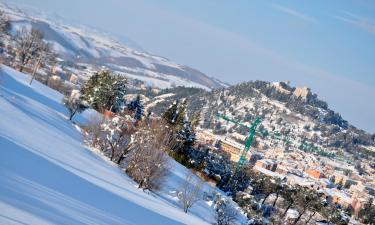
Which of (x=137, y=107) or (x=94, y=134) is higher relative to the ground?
(x=137, y=107)

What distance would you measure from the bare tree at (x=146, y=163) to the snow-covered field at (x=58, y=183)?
2.79ft

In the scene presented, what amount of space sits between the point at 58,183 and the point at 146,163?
43.1 ft

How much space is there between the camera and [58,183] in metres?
17.1

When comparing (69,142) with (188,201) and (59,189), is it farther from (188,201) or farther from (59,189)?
(59,189)

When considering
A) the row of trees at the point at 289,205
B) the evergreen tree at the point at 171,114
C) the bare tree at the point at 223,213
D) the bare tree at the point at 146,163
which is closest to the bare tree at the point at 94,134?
the bare tree at the point at 146,163

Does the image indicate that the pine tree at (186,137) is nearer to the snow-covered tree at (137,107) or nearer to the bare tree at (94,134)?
the snow-covered tree at (137,107)

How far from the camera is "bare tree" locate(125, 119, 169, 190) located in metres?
29.6

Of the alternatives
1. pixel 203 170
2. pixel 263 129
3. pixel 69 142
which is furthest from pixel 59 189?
pixel 263 129

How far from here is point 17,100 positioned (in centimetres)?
3325

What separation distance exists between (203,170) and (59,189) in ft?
135

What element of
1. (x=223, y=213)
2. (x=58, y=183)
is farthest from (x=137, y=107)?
(x=58, y=183)

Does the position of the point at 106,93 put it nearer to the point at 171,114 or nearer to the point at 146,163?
the point at 171,114

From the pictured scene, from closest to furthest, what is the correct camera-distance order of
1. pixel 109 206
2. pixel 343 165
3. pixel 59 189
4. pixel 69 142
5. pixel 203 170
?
1. pixel 59 189
2. pixel 109 206
3. pixel 69 142
4. pixel 203 170
5. pixel 343 165

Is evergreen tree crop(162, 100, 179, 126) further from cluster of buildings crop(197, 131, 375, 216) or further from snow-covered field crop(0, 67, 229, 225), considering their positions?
cluster of buildings crop(197, 131, 375, 216)
